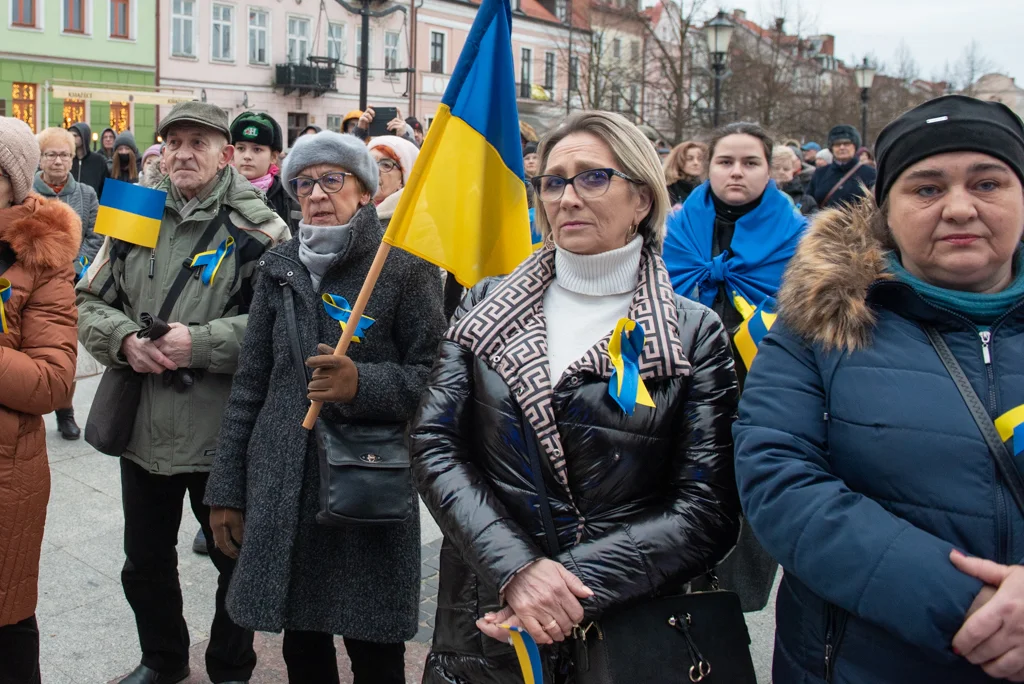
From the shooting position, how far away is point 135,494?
11.3 ft

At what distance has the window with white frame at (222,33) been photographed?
33844 millimetres

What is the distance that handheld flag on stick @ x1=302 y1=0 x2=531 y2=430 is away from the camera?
8.78 ft

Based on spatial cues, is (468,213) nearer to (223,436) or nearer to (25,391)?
(223,436)

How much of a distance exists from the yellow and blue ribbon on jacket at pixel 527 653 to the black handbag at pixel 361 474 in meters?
0.85

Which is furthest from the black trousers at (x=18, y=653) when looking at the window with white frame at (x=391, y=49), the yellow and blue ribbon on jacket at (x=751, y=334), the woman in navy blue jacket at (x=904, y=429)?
the window with white frame at (x=391, y=49)

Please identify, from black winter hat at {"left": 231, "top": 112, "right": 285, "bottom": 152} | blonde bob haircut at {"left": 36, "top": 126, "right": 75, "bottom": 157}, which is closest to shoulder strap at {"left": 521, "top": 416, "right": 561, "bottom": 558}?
black winter hat at {"left": 231, "top": 112, "right": 285, "bottom": 152}

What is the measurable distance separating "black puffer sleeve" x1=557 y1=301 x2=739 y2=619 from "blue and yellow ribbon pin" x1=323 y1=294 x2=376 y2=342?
1157mm

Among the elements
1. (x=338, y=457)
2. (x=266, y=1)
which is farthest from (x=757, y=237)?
(x=266, y=1)

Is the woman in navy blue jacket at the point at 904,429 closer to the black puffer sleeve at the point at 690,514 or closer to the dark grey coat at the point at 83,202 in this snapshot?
the black puffer sleeve at the point at 690,514

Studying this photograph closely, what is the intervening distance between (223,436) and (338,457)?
484 millimetres

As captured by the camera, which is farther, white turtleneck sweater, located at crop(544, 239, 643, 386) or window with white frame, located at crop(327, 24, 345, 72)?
window with white frame, located at crop(327, 24, 345, 72)

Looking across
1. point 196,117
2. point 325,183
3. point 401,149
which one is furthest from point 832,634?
point 401,149

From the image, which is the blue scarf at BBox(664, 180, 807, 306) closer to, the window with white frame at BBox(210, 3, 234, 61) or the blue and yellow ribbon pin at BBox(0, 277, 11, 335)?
the blue and yellow ribbon pin at BBox(0, 277, 11, 335)

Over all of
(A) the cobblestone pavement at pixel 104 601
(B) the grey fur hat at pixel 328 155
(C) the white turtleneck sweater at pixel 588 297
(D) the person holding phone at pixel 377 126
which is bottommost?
(A) the cobblestone pavement at pixel 104 601
